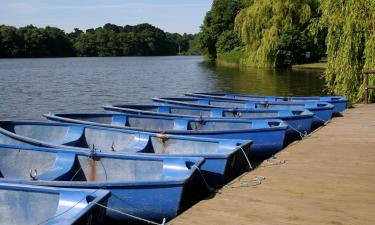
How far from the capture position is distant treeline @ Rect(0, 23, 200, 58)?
109031 mm

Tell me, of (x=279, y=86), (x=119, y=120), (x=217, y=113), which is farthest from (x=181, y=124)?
(x=279, y=86)

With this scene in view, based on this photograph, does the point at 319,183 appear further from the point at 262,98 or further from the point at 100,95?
the point at 100,95

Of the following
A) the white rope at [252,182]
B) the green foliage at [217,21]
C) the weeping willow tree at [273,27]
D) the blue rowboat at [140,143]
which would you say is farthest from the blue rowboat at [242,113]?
the green foliage at [217,21]

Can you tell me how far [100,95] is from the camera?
27672 millimetres

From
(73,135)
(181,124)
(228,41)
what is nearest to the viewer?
(73,135)

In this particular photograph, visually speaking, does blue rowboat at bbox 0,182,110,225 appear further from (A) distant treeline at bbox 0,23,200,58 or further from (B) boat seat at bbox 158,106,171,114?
(A) distant treeline at bbox 0,23,200,58

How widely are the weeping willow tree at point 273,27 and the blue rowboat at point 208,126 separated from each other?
3078 centimetres

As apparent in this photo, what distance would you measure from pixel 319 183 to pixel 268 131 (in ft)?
9.39

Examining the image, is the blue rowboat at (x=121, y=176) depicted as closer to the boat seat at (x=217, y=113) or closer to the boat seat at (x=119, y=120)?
the boat seat at (x=119, y=120)

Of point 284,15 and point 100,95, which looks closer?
point 100,95

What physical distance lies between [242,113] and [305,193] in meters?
5.91

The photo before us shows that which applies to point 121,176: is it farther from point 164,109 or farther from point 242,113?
point 164,109

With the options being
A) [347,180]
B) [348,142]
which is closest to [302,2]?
[348,142]

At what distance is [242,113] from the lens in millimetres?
12273
